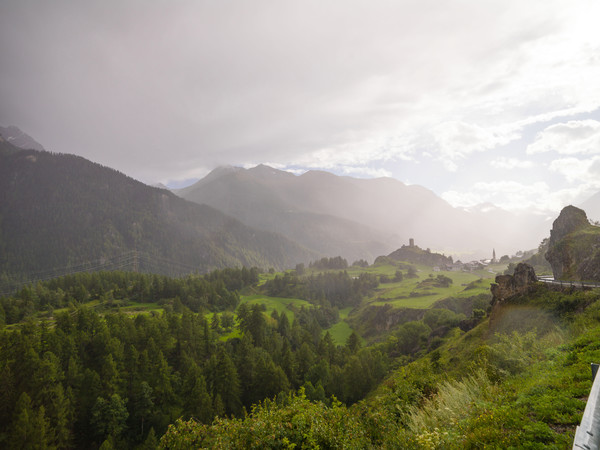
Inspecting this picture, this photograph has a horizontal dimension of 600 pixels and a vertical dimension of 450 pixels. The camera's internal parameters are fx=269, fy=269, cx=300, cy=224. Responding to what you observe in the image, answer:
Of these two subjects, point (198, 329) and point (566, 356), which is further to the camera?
point (198, 329)

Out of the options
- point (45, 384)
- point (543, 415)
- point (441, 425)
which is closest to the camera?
point (543, 415)

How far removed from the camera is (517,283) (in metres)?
39.2

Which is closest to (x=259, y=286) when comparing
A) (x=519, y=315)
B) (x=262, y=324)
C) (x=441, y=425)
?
(x=262, y=324)

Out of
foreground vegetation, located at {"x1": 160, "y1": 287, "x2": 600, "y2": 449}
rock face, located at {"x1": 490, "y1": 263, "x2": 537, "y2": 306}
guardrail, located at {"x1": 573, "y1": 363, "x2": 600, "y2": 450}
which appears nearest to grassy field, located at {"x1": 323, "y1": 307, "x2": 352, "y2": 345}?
rock face, located at {"x1": 490, "y1": 263, "x2": 537, "y2": 306}

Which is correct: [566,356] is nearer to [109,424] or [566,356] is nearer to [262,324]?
[109,424]

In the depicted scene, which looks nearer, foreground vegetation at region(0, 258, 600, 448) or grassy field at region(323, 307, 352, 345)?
foreground vegetation at region(0, 258, 600, 448)

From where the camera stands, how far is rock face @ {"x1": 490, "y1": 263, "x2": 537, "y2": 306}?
3781 cm

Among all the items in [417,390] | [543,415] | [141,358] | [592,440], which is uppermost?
[592,440]

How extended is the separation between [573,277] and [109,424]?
76235 millimetres

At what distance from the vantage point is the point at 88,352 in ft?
188

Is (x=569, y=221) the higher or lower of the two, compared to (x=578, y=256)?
higher

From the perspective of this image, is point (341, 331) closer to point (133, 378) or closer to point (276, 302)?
point (276, 302)

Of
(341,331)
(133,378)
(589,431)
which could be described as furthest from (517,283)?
(341,331)

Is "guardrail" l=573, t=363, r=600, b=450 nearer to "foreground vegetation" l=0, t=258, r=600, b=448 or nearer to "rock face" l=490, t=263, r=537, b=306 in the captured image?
"foreground vegetation" l=0, t=258, r=600, b=448
